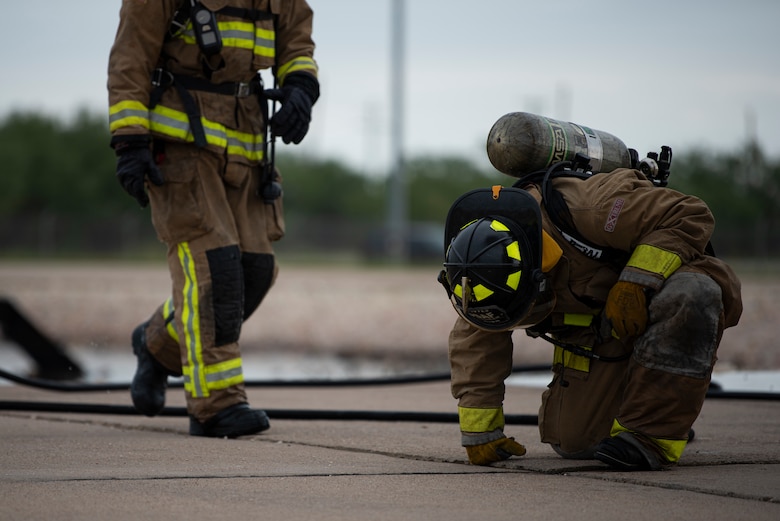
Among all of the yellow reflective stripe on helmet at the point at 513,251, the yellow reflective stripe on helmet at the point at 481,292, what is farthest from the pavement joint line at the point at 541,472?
the yellow reflective stripe on helmet at the point at 513,251

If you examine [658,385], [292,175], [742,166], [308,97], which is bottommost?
[292,175]

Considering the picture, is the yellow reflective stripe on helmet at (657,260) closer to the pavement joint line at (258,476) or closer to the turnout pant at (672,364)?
the turnout pant at (672,364)

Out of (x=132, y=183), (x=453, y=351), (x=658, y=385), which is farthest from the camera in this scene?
(x=132, y=183)

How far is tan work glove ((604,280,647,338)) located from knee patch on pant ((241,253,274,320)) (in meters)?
1.67

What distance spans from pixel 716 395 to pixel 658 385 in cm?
220

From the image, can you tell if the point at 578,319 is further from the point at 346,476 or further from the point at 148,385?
the point at 148,385

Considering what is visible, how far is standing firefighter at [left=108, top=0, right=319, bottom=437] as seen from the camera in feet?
14.9

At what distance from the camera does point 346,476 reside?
11.6 feet

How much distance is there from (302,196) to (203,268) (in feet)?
188

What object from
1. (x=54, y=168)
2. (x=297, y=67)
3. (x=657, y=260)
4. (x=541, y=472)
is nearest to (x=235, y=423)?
(x=541, y=472)

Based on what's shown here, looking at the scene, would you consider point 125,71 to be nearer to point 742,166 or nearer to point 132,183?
point 132,183

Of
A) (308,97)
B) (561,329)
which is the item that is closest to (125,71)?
(308,97)

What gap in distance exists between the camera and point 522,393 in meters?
6.21

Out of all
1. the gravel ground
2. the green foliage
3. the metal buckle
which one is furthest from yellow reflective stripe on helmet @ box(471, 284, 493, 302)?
the green foliage
